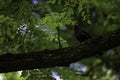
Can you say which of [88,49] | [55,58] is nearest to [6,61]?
[55,58]

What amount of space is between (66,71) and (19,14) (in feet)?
3.62

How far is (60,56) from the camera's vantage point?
5.20 m

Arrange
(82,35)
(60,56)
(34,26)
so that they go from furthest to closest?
(34,26)
(82,35)
(60,56)

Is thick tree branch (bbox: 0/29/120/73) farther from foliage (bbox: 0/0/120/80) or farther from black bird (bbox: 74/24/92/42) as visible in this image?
foliage (bbox: 0/0/120/80)

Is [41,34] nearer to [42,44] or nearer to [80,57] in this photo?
[42,44]

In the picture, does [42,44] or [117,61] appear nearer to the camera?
[42,44]

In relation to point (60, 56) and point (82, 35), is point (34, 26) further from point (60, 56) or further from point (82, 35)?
point (60, 56)

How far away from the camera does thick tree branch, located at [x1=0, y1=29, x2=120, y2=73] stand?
5.19 metres

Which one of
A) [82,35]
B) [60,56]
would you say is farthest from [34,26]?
[60,56]

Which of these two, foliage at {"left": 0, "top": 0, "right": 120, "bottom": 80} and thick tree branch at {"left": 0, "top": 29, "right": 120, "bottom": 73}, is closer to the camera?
thick tree branch at {"left": 0, "top": 29, "right": 120, "bottom": 73}

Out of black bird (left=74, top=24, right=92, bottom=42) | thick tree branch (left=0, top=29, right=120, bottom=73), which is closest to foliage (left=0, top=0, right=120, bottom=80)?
black bird (left=74, top=24, right=92, bottom=42)

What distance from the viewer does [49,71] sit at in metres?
6.15

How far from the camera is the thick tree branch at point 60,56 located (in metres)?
5.19

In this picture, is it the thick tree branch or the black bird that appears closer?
the thick tree branch
